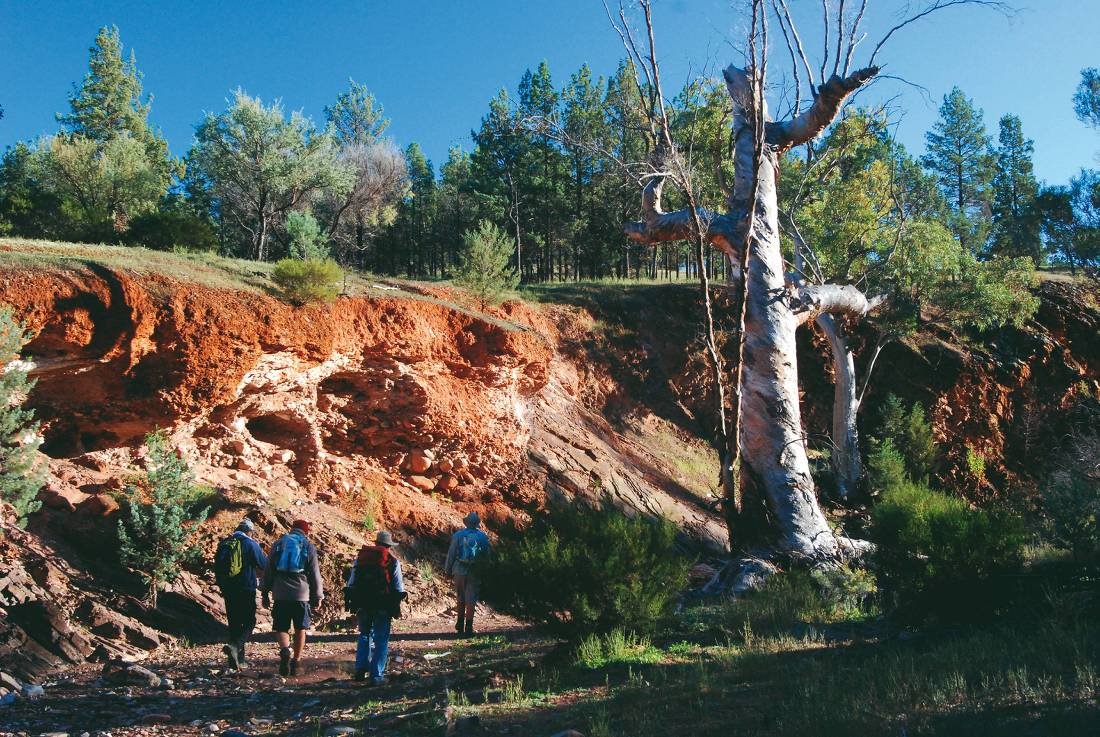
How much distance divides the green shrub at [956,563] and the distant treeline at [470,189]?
10.9m

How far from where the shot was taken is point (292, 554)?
768 centimetres

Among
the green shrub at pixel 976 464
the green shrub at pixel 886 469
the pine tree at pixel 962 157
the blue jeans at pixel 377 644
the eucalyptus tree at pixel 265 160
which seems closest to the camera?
the blue jeans at pixel 377 644

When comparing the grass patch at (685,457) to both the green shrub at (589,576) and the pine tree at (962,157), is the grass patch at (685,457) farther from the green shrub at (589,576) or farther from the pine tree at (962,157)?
the pine tree at (962,157)

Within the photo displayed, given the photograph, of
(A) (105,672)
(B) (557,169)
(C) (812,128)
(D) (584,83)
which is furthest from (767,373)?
(D) (584,83)

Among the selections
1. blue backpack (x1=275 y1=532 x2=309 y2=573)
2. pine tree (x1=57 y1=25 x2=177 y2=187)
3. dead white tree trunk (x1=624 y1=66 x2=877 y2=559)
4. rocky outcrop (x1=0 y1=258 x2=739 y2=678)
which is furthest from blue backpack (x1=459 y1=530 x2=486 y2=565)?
pine tree (x1=57 y1=25 x2=177 y2=187)

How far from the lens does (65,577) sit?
826 cm

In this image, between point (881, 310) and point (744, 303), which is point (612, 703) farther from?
point (881, 310)

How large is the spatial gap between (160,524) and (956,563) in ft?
29.1

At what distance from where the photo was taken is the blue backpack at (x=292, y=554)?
764 centimetres

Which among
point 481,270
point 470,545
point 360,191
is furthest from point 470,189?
point 470,545

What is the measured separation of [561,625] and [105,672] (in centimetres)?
453

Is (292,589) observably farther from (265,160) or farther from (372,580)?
(265,160)

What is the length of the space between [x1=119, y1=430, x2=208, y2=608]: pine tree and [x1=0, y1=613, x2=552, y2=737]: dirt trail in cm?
116

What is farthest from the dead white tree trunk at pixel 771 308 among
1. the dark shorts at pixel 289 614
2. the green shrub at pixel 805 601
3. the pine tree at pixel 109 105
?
the pine tree at pixel 109 105
